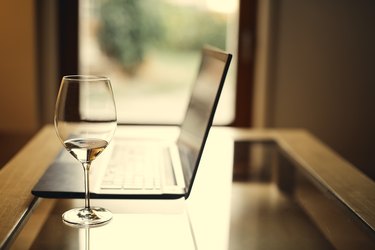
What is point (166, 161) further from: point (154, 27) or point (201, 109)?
point (154, 27)

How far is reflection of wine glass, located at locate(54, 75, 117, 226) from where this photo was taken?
37.9 inches

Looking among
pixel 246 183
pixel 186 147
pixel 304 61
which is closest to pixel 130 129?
pixel 186 147

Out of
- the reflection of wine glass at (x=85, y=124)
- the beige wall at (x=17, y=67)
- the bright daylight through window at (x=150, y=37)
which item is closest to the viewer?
the reflection of wine glass at (x=85, y=124)

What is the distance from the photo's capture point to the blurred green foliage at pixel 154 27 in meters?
3.24

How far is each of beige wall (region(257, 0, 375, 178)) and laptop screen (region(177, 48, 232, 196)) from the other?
5.45 ft

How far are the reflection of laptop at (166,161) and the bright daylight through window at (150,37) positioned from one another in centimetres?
175

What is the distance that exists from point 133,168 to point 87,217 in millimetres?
297

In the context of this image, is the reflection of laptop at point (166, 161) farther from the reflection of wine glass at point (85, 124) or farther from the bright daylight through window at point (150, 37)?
the bright daylight through window at point (150, 37)

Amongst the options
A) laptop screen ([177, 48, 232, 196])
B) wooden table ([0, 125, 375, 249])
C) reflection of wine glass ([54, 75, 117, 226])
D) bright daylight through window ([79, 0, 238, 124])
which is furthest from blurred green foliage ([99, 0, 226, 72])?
reflection of wine glass ([54, 75, 117, 226])

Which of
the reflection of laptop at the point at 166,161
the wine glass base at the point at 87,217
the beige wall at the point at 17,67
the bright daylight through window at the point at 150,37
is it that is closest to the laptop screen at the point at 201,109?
the reflection of laptop at the point at 166,161

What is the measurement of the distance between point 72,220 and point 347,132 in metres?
2.53

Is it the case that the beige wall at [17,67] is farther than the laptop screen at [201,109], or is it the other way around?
the beige wall at [17,67]

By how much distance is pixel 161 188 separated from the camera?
1136 mm

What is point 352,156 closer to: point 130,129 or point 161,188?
point 130,129
